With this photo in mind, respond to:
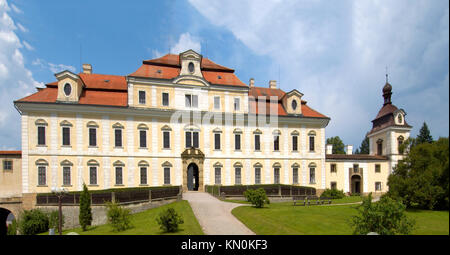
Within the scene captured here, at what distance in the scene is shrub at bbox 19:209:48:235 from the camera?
1931 cm

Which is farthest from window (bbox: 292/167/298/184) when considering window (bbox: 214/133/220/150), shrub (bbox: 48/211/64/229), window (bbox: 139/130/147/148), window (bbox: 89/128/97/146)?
shrub (bbox: 48/211/64/229)

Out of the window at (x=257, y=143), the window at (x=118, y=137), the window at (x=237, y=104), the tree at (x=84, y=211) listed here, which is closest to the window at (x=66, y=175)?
the window at (x=118, y=137)

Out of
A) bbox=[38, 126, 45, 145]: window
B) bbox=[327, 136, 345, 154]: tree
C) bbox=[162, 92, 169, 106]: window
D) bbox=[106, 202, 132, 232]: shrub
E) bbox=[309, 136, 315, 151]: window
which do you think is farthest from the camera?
bbox=[327, 136, 345, 154]: tree

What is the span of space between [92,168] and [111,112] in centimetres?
570

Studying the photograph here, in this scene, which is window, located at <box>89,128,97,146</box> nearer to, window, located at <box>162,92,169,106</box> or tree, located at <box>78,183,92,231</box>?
window, located at <box>162,92,169,106</box>

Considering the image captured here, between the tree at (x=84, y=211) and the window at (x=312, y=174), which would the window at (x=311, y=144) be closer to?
the window at (x=312, y=174)

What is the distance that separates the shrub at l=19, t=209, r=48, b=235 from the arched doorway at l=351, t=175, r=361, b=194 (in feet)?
107

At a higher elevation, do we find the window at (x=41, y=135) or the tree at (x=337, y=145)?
the window at (x=41, y=135)

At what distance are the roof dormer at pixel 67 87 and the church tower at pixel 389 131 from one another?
120 ft

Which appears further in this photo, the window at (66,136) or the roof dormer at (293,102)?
the roof dormer at (293,102)

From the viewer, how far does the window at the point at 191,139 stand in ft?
92.4

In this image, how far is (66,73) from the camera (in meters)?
24.9

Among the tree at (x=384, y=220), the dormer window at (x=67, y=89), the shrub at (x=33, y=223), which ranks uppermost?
the dormer window at (x=67, y=89)
